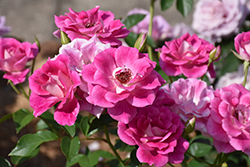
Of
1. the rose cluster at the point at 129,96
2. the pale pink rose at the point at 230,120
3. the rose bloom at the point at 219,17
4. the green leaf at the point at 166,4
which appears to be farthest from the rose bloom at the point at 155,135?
the rose bloom at the point at 219,17

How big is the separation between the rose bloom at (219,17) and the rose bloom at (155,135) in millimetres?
959

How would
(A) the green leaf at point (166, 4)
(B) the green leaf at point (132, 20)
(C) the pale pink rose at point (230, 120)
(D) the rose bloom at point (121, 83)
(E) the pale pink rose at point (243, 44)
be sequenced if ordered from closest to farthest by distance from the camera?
(D) the rose bloom at point (121, 83)
(C) the pale pink rose at point (230, 120)
(E) the pale pink rose at point (243, 44)
(B) the green leaf at point (132, 20)
(A) the green leaf at point (166, 4)

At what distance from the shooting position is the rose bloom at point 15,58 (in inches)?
33.6

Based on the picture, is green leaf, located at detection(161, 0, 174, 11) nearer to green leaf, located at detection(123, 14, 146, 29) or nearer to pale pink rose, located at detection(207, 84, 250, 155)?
green leaf, located at detection(123, 14, 146, 29)

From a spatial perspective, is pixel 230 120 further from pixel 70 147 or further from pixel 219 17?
pixel 219 17

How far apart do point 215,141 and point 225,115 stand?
2.9 inches

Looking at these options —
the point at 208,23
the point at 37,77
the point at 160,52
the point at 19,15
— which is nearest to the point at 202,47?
the point at 160,52

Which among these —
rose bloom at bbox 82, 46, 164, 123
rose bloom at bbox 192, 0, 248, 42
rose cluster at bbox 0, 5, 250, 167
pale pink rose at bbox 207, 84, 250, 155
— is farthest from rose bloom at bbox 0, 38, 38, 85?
rose bloom at bbox 192, 0, 248, 42

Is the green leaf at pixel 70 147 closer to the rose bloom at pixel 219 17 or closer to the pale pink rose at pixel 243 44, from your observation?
the pale pink rose at pixel 243 44

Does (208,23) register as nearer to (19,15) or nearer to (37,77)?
(37,77)

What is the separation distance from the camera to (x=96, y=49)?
625 mm

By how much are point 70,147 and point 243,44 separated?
529mm

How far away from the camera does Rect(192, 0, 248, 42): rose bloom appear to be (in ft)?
4.63

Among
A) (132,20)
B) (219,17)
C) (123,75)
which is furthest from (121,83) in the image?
(219,17)
